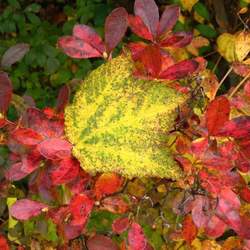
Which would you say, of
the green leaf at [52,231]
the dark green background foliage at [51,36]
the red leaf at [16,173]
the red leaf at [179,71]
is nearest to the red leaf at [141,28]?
the red leaf at [179,71]

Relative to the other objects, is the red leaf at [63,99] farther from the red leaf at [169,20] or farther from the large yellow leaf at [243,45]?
the large yellow leaf at [243,45]

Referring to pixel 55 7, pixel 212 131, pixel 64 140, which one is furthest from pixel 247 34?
pixel 55 7

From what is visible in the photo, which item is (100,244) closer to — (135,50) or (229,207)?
(229,207)

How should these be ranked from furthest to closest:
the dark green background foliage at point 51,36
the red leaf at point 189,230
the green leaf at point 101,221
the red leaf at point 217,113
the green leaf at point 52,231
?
the dark green background foliage at point 51,36 < the green leaf at point 101,221 < the green leaf at point 52,231 < the red leaf at point 189,230 < the red leaf at point 217,113

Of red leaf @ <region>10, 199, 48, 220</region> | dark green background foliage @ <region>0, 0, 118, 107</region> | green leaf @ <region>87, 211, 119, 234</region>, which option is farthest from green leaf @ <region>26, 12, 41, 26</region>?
red leaf @ <region>10, 199, 48, 220</region>

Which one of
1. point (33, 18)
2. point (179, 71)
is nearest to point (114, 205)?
point (179, 71)

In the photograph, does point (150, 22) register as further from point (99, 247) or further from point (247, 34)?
point (99, 247)

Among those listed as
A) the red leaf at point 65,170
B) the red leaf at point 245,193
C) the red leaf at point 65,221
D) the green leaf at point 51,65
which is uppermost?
the red leaf at point 65,170

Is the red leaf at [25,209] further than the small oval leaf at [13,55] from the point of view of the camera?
No
